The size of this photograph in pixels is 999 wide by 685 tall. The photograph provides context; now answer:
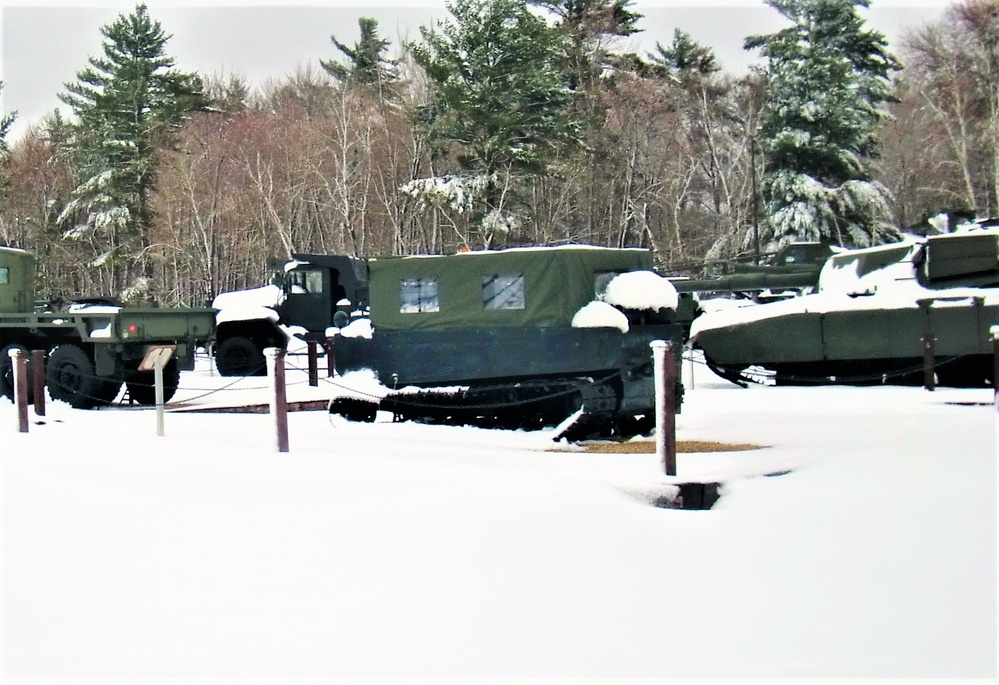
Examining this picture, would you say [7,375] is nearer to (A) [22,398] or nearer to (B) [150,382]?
(B) [150,382]

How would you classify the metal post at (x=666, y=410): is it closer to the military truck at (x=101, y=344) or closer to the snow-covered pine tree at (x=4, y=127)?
the military truck at (x=101, y=344)

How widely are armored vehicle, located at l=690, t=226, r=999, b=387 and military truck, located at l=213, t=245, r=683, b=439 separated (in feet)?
14.9

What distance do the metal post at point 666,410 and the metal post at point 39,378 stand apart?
6877mm

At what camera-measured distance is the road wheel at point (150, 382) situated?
47.8ft

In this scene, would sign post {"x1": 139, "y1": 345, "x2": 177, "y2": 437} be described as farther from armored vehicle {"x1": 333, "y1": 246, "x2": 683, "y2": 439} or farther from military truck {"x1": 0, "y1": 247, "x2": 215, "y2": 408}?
military truck {"x1": 0, "y1": 247, "x2": 215, "y2": 408}

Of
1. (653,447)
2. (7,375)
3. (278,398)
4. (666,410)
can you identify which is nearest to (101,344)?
(7,375)

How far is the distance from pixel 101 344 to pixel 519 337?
6159 millimetres

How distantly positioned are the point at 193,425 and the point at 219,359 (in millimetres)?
8567

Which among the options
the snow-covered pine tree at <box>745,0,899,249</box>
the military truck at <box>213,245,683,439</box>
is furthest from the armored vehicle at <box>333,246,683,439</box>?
the snow-covered pine tree at <box>745,0,899,249</box>

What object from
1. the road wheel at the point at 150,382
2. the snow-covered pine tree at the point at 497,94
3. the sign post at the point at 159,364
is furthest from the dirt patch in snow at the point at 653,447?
the snow-covered pine tree at the point at 497,94

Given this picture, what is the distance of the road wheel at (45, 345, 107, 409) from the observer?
14023 millimetres

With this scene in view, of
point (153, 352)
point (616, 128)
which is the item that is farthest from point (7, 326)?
point (616, 128)

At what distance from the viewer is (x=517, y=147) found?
102 feet

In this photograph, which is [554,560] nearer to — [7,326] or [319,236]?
[7,326]
